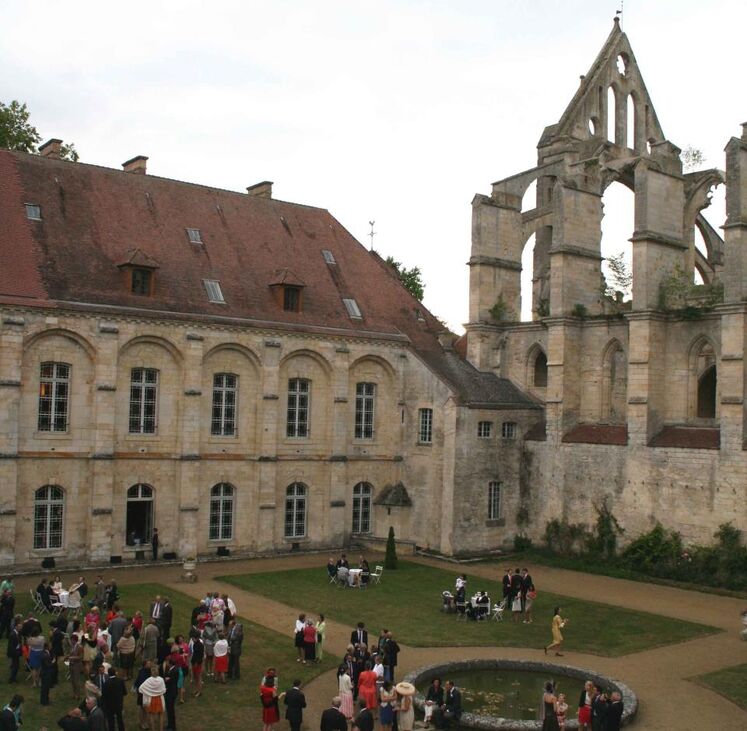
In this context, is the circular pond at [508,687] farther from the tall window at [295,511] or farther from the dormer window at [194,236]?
the dormer window at [194,236]

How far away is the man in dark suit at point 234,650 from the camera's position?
21.2 m

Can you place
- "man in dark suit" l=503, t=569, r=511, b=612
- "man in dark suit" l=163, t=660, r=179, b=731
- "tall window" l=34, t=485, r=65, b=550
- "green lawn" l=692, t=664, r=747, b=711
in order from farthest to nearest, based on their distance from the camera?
"tall window" l=34, t=485, r=65, b=550
"man in dark suit" l=503, t=569, r=511, b=612
"green lawn" l=692, t=664, r=747, b=711
"man in dark suit" l=163, t=660, r=179, b=731

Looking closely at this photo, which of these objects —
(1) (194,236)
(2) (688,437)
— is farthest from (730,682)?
(1) (194,236)

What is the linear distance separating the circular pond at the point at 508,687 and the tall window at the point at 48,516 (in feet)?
57.7

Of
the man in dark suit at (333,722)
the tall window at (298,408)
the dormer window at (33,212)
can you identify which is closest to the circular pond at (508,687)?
the man in dark suit at (333,722)

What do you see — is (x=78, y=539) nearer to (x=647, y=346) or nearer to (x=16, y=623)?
(x=16, y=623)

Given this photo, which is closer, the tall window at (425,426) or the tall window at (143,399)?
the tall window at (143,399)

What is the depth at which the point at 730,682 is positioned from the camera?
22000 millimetres

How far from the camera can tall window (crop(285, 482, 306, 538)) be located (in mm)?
39594

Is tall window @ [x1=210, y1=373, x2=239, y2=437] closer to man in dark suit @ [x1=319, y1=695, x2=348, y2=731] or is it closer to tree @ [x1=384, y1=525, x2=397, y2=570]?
tree @ [x1=384, y1=525, x2=397, y2=570]

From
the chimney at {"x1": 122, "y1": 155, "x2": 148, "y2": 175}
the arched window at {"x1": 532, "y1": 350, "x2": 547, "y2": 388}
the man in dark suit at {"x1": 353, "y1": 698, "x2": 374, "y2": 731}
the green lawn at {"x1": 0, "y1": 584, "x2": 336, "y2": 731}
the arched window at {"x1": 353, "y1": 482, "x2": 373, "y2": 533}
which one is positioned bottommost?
the green lawn at {"x1": 0, "y1": 584, "x2": 336, "y2": 731}

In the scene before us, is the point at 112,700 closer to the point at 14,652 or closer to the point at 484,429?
the point at 14,652

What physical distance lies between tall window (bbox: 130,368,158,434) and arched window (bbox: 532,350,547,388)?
17.8 m

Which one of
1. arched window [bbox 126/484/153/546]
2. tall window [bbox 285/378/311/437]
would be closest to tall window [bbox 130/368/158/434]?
arched window [bbox 126/484/153/546]
